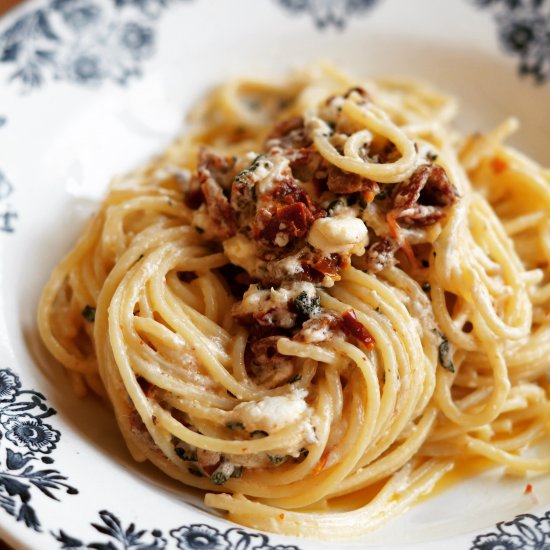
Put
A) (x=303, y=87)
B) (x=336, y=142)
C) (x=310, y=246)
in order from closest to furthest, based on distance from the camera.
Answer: (x=310, y=246), (x=336, y=142), (x=303, y=87)

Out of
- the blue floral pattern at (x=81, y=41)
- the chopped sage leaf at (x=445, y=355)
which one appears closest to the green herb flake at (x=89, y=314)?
the blue floral pattern at (x=81, y=41)

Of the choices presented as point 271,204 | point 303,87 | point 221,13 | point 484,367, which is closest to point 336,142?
point 271,204

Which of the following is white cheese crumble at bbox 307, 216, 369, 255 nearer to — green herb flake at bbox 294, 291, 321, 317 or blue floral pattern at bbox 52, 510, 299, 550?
green herb flake at bbox 294, 291, 321, 317

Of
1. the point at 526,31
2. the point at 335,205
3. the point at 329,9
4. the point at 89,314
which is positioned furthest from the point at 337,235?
the point at 526,31

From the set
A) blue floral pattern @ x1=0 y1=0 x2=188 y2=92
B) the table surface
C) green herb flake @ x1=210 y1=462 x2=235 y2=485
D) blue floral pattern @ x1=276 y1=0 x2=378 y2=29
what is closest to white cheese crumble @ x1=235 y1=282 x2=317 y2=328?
green herb flake @ x1=210 y1=462 x2=235 y2=485

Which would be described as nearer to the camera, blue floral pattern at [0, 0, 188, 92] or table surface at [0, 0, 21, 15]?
blue floral pattern at [0, 0, 188, 92]

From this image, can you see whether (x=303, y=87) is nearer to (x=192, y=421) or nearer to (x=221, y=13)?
(x=221, y=13)
